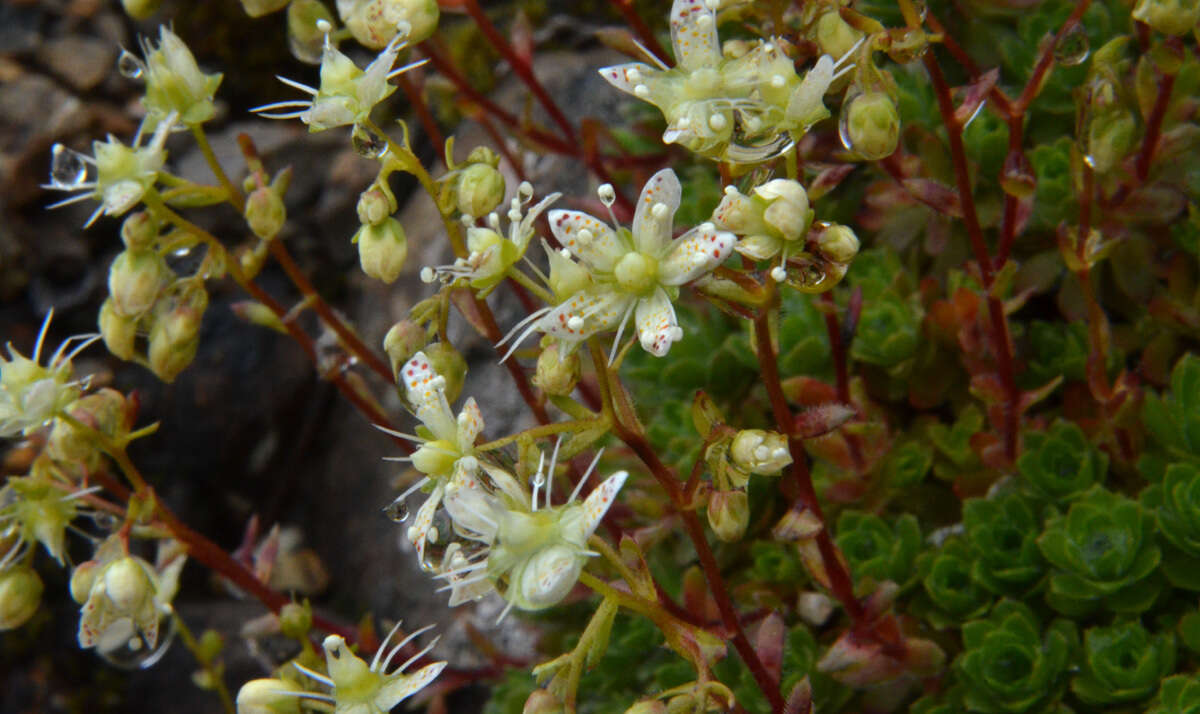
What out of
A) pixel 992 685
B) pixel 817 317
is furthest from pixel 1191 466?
pixel 817 317

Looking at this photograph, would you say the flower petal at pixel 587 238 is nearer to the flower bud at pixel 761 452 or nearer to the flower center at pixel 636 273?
the flower center at pixel 636 273

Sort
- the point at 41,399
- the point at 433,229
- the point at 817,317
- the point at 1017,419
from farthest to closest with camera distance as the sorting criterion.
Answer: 1. the point at 433,229
2. the point at 817,317
3. the point at 1017,419
4. the point at 41,399

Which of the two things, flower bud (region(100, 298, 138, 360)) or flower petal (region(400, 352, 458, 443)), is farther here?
flower bud (region(100, 298, 138, 360))

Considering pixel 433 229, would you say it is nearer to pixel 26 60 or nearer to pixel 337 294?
pixel 337 294

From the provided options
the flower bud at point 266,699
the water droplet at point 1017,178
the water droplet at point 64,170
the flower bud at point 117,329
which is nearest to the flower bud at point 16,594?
the flower bud at point 117,329

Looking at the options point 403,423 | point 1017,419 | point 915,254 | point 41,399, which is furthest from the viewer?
point 403,423

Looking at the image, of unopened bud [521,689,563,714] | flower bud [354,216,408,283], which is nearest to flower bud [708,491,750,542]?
unopened bud [521,689,563,714]

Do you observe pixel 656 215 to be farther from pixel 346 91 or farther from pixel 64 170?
pixel 64 170

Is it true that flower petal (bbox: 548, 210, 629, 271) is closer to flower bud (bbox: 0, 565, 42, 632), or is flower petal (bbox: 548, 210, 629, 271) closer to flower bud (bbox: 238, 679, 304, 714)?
flower bud (bbox: 238, 679, 304, 714)
